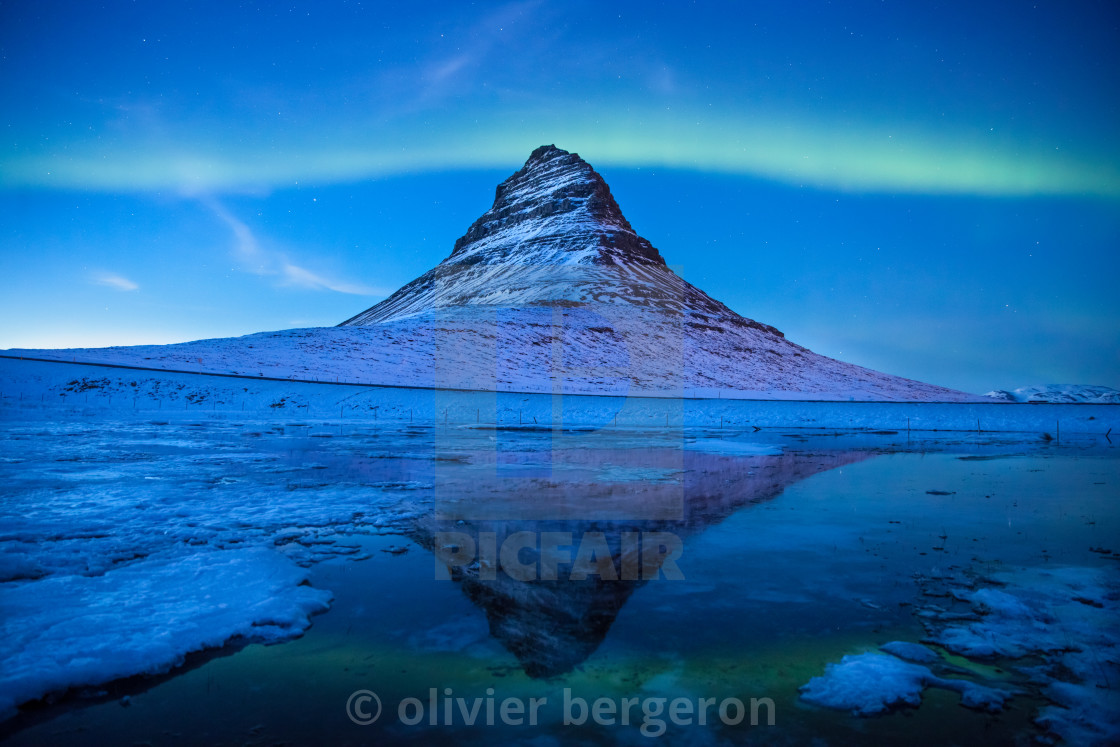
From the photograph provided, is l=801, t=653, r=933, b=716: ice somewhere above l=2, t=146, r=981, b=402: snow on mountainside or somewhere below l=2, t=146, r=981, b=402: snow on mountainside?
below

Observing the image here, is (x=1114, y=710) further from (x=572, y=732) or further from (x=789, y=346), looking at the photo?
(x=789, y=346)

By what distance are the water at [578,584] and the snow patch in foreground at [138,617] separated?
30 centimetres

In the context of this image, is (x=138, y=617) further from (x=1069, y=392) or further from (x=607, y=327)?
(x=1069, y=392)

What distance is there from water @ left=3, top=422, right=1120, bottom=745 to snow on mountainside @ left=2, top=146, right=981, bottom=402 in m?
40.8

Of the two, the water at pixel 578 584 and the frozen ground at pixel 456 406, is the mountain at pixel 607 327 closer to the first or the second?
the frozen ground at pixel 456 406

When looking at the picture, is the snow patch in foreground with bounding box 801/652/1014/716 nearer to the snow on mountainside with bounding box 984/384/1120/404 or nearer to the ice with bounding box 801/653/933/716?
the ice with bounding box 801/653/933/716

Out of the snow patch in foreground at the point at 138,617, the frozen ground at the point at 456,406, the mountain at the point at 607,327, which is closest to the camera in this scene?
the snow patch in foreground at the point at 138,617

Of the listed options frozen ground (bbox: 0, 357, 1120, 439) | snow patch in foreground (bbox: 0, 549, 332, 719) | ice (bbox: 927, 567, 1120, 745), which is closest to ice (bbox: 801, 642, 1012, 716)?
ice (bbox: 927, 567, 1120, 745)

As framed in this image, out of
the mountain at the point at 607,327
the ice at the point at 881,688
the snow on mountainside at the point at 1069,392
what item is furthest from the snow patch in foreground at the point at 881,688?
the snow on mountainside at the point at 1069,392

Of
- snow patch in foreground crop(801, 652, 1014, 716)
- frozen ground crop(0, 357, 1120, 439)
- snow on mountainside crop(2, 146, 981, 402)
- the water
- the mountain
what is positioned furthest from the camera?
the mountain

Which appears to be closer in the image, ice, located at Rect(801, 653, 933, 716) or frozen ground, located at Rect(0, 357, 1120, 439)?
ice, located at Rect(801, 653, 933, 716)

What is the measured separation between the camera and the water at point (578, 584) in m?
3.98

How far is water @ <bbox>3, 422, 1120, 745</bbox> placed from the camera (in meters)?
3.98

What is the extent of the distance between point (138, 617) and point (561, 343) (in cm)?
9221
